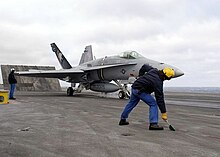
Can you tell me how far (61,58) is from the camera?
81.2 feet

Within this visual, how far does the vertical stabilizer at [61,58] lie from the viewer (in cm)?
2439

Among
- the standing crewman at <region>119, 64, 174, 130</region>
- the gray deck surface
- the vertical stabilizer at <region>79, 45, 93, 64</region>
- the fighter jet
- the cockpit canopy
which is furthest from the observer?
the vertical stabilizer at <region>79, 45, 93, 64</region>

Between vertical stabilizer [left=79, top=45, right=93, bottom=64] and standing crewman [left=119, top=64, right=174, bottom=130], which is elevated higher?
vertical stabilizer [left=79, top=45, right=93, bottom=64]

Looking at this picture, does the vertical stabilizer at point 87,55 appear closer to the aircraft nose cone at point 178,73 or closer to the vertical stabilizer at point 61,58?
the vertical stabilizer at point 61,58

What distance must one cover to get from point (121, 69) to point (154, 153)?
13.0m

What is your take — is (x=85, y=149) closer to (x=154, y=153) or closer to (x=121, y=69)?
(x=154, y=153)

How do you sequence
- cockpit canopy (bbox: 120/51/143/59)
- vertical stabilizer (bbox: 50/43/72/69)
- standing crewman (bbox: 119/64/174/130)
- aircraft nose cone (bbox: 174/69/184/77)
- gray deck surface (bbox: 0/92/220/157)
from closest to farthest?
gray deck surface (bbox: 0/92/220/157), standing crewman (bbox: 119/64/174/130), aircraft nose cone (bbox: 174/69/184/77), cockpit canopy (bbox: 120/51/143/59), vertical stabilizer (bbox: 50/43/72/69)

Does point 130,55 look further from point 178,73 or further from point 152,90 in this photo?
point 152,90

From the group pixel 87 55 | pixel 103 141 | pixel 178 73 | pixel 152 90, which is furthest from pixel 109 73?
pixel 103 141

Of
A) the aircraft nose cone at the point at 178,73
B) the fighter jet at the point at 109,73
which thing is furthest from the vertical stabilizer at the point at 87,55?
the aircraft nose cone at the point at 178,73

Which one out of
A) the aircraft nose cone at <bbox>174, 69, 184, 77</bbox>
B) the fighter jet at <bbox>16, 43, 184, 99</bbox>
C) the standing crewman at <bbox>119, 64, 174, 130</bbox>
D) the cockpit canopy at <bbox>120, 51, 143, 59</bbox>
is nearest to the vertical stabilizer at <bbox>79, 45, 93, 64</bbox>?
the fighter jet at <bbox>16, 43, 184, 99</bbox>

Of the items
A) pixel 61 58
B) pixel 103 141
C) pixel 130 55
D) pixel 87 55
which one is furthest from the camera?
pixel 87 55

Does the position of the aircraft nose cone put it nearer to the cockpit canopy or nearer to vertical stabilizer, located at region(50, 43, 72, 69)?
the cockpit canopy

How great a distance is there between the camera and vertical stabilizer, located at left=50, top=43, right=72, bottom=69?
2439 cm
